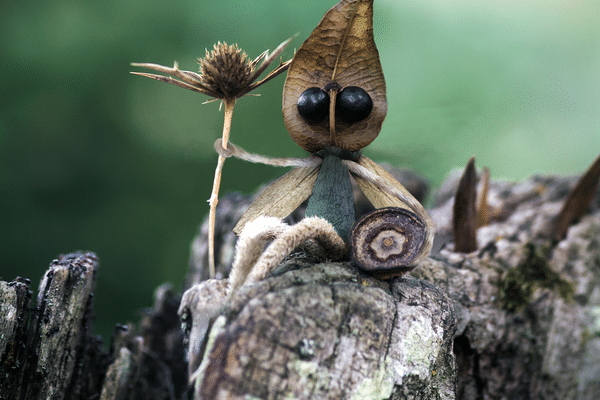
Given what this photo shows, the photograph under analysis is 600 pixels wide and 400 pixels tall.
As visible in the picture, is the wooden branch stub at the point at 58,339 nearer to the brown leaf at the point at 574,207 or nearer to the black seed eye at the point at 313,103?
the black seed eye at the point at 313,103

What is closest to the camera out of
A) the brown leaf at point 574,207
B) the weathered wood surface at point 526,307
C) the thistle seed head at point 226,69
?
the thistle seed head at point 226,69

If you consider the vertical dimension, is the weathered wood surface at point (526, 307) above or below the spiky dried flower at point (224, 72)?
below

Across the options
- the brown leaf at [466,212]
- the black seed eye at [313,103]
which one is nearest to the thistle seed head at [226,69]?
the black seed eye at [313,103]

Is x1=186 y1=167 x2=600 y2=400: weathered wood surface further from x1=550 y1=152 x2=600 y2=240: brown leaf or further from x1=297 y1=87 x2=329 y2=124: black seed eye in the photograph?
x1=297 y1=87 x2=329 y2=124: black seed eye

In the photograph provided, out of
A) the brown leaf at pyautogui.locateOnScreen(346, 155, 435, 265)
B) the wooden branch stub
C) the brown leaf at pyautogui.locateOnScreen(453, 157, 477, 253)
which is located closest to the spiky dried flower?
the brown leaf at pyautogui.locateOnScreen(346, 155, 435, 265)

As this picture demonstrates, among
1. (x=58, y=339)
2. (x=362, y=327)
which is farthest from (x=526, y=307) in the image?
(x=58, y=339)

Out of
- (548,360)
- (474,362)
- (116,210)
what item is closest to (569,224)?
(548,360)
